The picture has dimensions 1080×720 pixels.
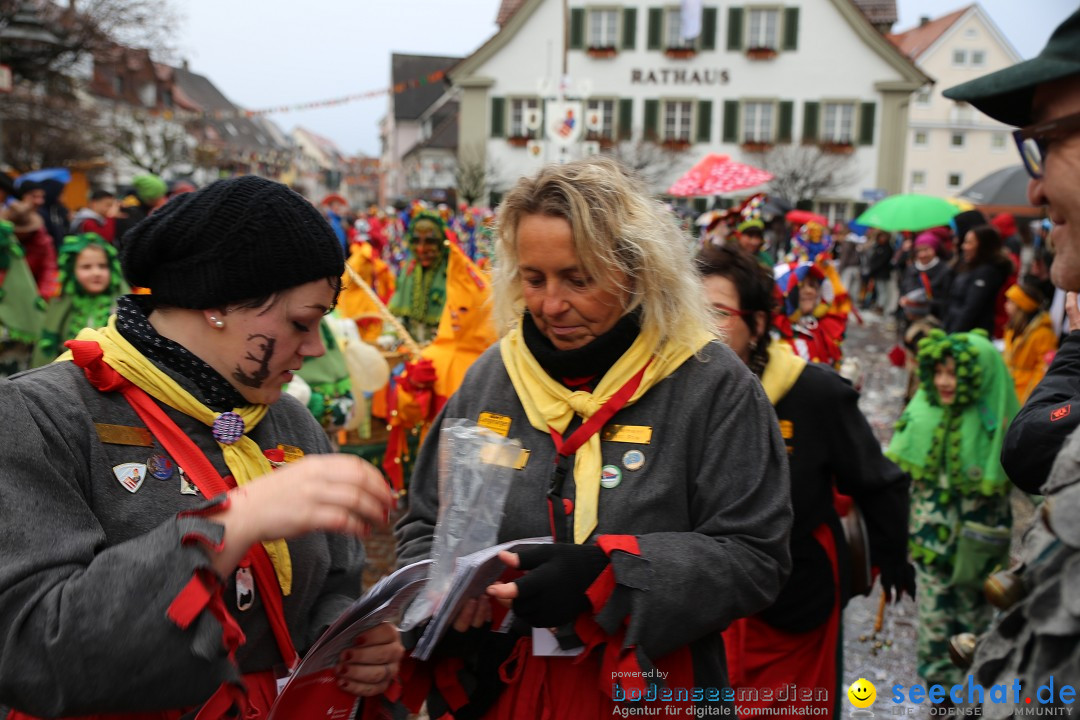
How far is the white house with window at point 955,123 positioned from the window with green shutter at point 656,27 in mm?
24496

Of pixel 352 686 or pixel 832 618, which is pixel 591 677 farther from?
pixel 832 618

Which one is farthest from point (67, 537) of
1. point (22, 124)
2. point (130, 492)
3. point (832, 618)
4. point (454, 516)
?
point (22, 124)

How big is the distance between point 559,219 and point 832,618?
190cm

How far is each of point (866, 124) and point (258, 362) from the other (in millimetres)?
37376

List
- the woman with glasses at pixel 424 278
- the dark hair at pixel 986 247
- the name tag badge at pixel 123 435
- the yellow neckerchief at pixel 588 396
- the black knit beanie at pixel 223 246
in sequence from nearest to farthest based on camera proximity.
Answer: the name tag badge at pixel 123 435 → the black knit beanie at pixel 223 246 → the yellow neckerchief at pixel 588 396 → the woman with glasses at pixel 424 278 → the dark hair at pixel 986 247

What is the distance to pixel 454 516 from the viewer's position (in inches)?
71.7

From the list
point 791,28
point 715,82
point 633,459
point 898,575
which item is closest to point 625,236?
point 633,459

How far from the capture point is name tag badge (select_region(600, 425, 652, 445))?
7.07ft

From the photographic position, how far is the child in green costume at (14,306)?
707 centimetres

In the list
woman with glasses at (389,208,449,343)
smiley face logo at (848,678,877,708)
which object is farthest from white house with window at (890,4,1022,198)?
smiley face logo at (848,678,877,708)

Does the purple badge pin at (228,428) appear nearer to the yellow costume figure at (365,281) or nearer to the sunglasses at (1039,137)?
the sunglasses at (1039,137)

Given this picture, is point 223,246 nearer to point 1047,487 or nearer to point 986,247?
point 1047,487

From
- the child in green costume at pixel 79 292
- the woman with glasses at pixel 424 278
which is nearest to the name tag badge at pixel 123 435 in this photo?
the child in green costume at pixel 79 292

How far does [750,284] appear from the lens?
3.17 m
